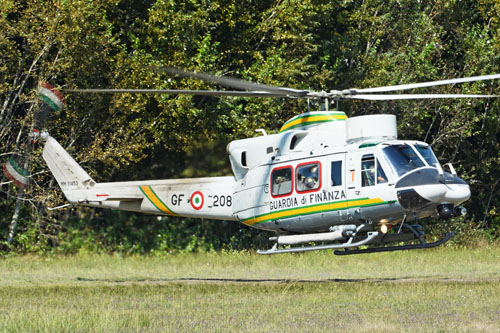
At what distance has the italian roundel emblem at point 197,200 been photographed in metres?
18.4

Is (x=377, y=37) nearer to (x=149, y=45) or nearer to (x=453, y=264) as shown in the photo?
(x=149, y=45)

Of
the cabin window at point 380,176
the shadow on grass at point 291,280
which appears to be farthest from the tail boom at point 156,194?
the cabin window at point 380,176

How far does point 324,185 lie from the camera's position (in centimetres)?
1617

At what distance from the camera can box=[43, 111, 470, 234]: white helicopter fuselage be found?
15.3 metres

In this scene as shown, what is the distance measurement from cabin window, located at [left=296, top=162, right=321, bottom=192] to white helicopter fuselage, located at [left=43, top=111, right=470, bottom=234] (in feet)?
0.07

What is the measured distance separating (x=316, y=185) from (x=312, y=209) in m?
0.50

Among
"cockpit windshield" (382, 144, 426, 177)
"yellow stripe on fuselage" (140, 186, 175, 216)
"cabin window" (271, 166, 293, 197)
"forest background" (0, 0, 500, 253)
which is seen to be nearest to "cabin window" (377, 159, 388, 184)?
"cockpit windshield" (382, 144, 426, 177)

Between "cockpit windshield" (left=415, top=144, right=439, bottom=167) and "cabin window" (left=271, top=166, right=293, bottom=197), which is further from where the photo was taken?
"cabin window" (left=271, top=166, right=293, bottom=197)

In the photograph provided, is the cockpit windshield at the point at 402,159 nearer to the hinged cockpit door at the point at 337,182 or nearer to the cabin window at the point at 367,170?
the cabin window at the point at 367,170

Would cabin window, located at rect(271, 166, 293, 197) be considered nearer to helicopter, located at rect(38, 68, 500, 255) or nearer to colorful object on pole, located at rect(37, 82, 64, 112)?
helicopter, located at rect(38, 68, 500, 255)

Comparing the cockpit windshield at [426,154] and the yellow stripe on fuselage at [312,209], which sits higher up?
the cockpit windshield at [426,154]

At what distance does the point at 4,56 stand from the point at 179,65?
5.31 meters

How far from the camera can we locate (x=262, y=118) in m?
25.7

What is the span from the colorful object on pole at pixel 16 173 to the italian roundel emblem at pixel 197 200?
6.52 meters
